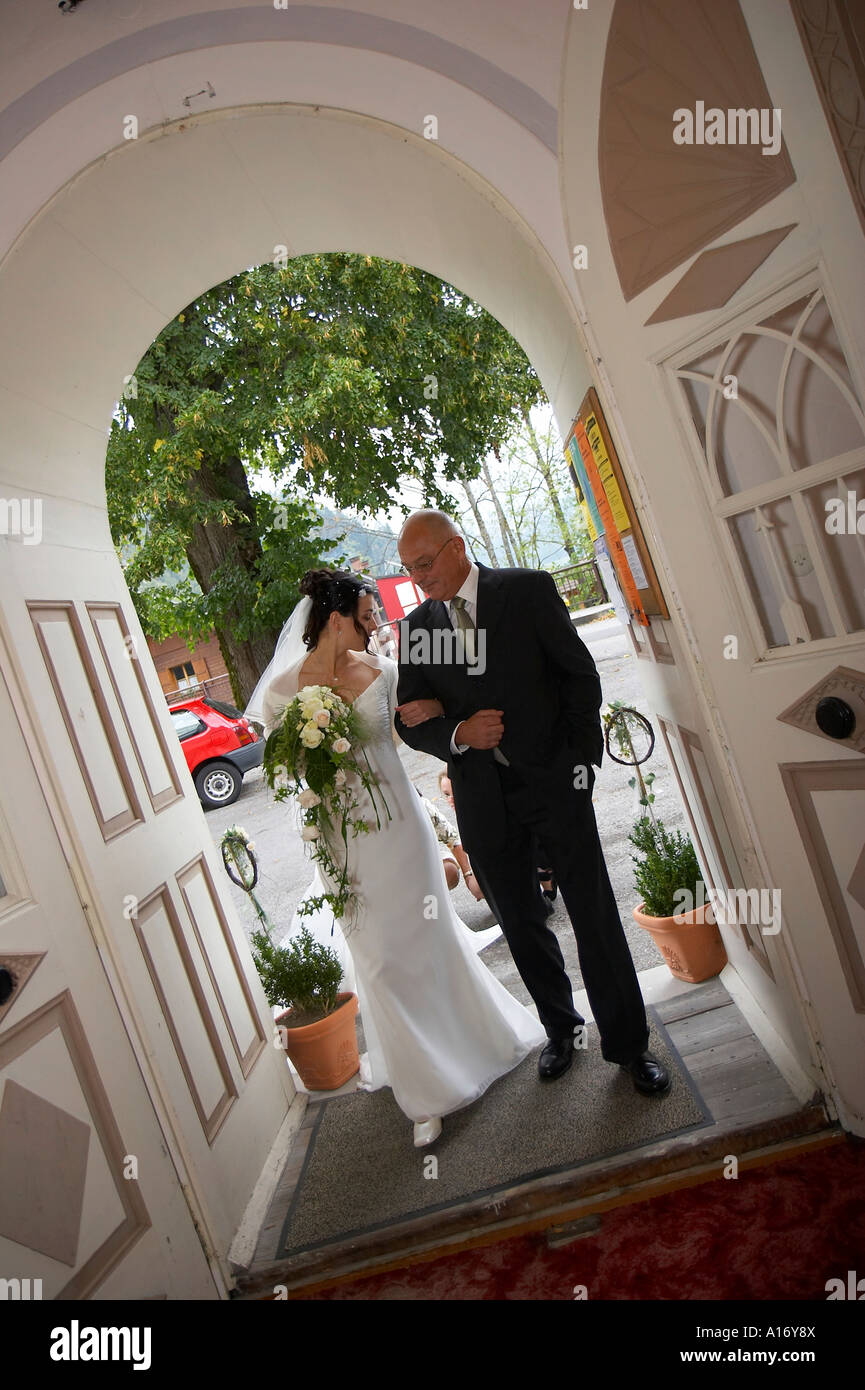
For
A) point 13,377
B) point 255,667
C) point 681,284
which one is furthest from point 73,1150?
point 255,667

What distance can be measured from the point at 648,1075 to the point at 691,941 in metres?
0.72

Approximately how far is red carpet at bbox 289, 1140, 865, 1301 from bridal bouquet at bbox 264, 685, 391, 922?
4.01 ft

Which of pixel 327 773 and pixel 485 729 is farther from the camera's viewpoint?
pixel 327 773

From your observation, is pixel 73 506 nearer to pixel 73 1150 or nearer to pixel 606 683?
pixel 73 1150

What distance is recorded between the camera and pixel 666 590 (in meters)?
2.65

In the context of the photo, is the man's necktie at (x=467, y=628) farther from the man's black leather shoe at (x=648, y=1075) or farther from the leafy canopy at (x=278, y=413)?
the leafy canopy at (x=278, y=413)

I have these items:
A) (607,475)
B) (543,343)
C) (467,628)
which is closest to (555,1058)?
(467,628)

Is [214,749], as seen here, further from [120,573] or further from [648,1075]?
[648,1075]

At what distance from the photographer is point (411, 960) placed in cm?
336

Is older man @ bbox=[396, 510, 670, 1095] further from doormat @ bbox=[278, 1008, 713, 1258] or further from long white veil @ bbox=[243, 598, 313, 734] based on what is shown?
long white veil @ bbox=[243, 598, 313, 734]

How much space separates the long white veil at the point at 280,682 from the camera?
3668 mm

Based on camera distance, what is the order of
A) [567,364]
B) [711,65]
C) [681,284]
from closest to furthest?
[711,65]
[681,284]
[567,364]

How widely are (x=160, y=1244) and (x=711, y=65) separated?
3.24 metres
